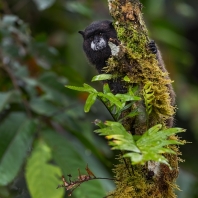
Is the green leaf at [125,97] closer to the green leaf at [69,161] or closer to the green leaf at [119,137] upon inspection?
the green leaf at [119,137]

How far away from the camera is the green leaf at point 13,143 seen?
3.70 m

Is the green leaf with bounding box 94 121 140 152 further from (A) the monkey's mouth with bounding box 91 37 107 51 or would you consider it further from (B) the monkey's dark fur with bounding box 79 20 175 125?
(A) the monkey's mouth with bounding box 91 37 107 51

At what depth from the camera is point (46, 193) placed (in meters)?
3.62

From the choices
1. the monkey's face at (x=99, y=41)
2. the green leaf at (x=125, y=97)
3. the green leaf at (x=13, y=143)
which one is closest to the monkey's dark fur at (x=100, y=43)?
the monkey's face at (x=99, y=41)

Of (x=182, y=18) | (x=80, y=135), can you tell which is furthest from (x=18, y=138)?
(x=182, y=18)

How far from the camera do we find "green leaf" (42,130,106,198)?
377 cm

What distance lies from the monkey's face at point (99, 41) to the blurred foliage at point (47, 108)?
2.38 ft

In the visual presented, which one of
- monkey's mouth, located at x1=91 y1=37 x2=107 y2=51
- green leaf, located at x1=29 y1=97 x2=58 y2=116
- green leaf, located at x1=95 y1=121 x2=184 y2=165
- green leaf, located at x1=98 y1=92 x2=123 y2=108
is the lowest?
green leaf, located at x1=95 y1=121 x2=184 y2=165

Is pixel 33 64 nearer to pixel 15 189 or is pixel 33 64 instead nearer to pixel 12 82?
pixel 12 82

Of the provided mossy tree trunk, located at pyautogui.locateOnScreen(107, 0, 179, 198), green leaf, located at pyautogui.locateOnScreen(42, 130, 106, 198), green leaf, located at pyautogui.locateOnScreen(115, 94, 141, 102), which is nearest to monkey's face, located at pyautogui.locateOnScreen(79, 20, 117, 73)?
mossy tree trunk, located at pyautogui.locateOnScreen(107, 0, 179, 198)

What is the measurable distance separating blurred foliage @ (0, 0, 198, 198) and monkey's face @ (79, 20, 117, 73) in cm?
73

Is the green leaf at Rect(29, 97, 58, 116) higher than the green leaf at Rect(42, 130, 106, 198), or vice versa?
the green leaf at Rect(29, 97, 58, 116)

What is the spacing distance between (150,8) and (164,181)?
3943 millimetres

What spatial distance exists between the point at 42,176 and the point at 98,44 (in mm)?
1086
